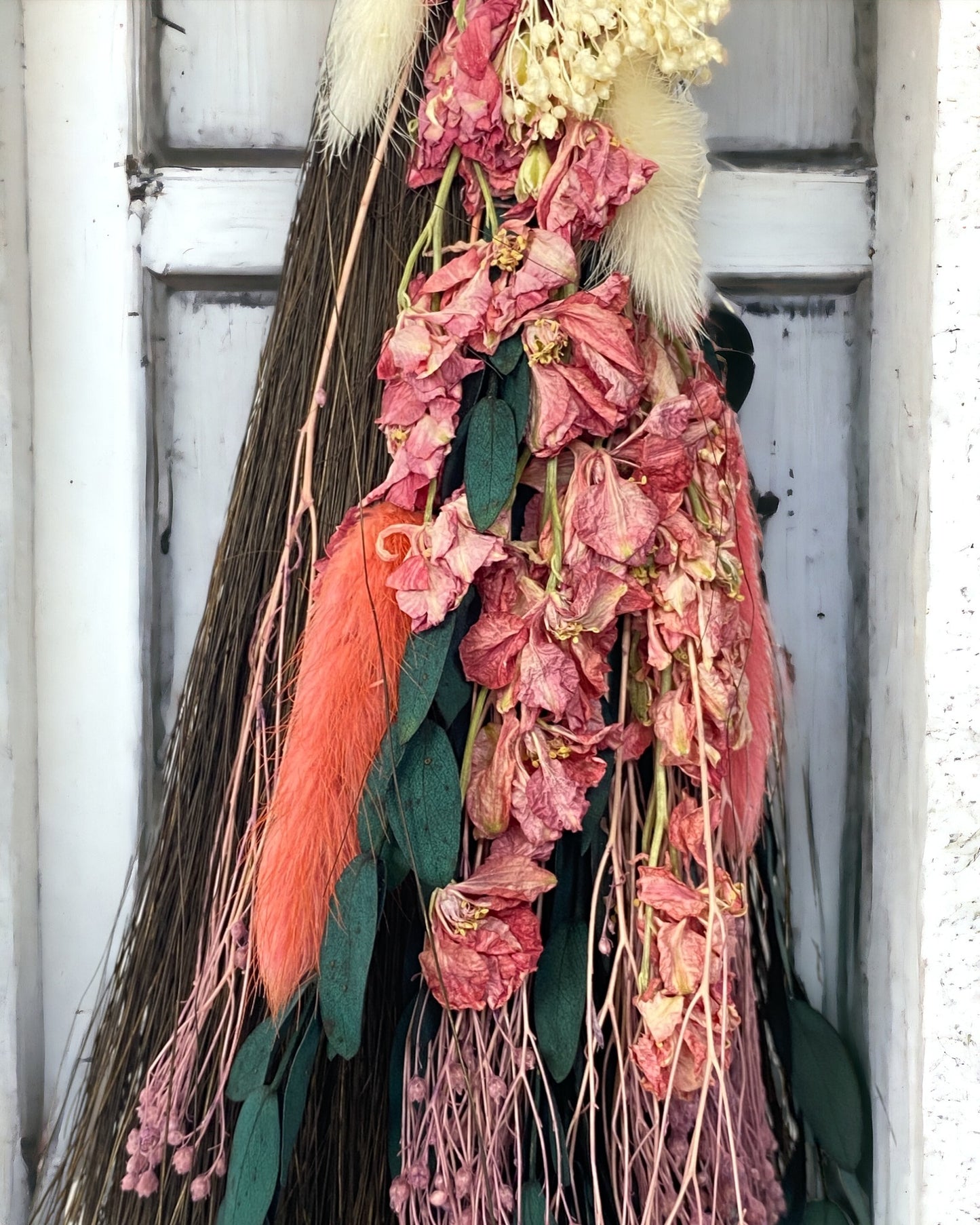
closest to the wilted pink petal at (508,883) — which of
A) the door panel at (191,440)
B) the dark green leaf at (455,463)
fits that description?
the dark green leaf at (455,463)

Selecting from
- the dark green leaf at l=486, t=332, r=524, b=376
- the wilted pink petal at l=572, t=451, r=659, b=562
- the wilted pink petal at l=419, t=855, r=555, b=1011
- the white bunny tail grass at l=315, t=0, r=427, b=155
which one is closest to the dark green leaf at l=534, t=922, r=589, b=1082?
the wilted pink petal at l=419, t=855, r=555, b=1011

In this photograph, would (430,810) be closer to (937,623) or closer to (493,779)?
(493,779)

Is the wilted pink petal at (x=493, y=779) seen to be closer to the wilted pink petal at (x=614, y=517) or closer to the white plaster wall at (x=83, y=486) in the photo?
the wilted pink petal at (x=614, y=517)

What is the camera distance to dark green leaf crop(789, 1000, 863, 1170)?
25.9 inches

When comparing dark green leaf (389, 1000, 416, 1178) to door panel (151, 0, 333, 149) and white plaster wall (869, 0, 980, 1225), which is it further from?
door panel (151, 0, 333, 149)

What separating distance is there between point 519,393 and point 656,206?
0.47 ft

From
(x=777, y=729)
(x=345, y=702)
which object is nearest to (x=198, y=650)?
(x=345, y=702)

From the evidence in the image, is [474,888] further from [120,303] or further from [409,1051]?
[120,303]

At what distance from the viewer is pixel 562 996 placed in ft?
1.87

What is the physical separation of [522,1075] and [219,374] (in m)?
0.54

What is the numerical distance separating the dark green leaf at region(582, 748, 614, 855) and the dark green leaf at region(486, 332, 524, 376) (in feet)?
0.75

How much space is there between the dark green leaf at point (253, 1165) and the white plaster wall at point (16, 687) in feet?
0.75

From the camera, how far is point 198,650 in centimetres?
67

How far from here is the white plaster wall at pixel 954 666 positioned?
0.60 m
